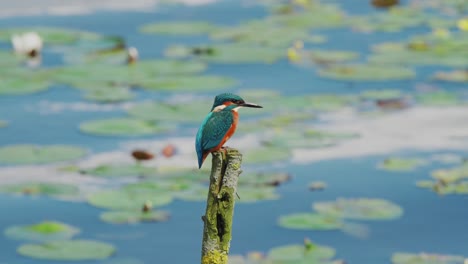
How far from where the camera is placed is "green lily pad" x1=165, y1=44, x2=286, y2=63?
995 cm

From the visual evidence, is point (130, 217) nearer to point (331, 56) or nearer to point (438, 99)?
point (438, 99)

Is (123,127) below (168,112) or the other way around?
below

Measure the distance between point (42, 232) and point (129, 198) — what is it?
0.62 meters

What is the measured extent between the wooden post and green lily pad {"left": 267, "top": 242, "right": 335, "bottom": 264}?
5.42 ft

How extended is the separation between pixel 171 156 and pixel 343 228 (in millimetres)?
1589

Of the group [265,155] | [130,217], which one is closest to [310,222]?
[130,217]

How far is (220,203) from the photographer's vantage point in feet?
13.0

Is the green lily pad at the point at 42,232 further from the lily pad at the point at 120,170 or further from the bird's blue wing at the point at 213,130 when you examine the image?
the bird's blue wing at the point at 213,130

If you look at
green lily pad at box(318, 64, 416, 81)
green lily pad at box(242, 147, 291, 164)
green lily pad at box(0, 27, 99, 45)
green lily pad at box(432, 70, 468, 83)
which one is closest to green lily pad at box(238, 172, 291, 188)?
green lily pad at box(242, 147, 291, 164)

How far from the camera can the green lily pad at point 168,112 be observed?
7957mm

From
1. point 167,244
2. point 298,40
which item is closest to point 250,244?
point 167,244

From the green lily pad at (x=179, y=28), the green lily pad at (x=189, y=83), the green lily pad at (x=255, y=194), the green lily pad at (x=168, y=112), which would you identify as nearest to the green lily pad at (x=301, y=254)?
the green lily pad at (x=255, y=194)

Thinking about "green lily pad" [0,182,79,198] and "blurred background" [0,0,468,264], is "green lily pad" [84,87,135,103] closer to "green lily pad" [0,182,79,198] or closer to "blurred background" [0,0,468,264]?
"blurred background" [0,0,468,264]

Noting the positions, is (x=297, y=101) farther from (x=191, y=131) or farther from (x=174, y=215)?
(x=174, y=215)
